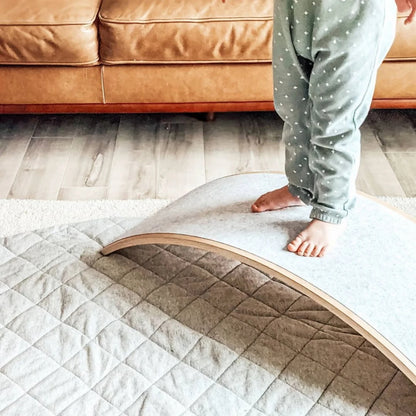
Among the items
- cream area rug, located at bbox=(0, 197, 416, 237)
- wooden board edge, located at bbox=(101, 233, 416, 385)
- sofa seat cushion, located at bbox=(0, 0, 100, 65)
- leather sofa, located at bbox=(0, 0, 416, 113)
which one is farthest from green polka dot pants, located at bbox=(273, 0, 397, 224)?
sofa seat cushion, located at bbox=(0, 0, 100, 65)

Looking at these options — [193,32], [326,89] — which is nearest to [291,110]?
[326,89]

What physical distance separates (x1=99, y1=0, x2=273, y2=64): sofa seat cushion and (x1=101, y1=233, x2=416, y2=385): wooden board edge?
2.54ft

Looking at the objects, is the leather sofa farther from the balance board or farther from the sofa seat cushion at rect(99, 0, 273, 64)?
the balance board

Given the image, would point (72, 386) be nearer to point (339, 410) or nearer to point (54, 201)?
point (339, 410)

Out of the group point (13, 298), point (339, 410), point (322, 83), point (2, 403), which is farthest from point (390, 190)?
point (2, 403)

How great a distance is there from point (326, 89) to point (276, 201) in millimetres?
306

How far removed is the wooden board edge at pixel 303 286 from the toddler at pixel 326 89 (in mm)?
82

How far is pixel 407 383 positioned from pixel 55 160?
1.33m

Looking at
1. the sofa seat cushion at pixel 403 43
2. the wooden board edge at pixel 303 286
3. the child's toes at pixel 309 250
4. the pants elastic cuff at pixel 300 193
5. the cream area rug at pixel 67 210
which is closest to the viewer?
the wooden board edge at pixel 303 286

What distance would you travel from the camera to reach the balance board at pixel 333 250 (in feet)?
3.93

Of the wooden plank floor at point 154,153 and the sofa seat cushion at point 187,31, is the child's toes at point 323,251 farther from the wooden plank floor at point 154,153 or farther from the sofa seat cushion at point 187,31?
the sofa seat cushion at point 187,31

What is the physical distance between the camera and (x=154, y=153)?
7.20 ft

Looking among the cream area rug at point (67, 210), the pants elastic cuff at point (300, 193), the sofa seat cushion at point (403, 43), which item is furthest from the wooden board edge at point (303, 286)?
the sofa seat cushion at point (403, 43)

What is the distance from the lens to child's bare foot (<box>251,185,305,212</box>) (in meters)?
1.49
